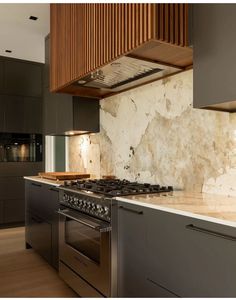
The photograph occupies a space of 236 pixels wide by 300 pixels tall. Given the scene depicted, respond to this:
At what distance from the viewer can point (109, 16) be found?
2.06m

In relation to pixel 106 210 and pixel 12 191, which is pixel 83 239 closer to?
pixel 106 210

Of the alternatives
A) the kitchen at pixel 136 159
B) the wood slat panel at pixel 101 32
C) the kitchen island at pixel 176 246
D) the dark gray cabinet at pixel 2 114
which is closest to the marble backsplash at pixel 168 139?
the kitchen at pixel 136 159

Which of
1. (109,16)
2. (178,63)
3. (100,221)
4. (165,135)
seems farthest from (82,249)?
(109,16)

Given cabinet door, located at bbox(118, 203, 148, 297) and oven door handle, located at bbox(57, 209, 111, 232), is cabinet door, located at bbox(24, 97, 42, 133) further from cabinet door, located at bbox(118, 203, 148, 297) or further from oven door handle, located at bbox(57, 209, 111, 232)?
cabinet door, located at bbox(118, 203, 148, 297)

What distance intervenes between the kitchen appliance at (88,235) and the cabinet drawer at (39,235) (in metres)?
0.40

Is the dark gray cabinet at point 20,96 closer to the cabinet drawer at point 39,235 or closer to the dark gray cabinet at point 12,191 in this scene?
the dark gray cabinet at point 12,191

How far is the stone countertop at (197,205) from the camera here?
4.20 feet

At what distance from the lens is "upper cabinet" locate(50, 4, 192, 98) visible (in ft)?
5.76

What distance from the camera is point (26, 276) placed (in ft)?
9.39

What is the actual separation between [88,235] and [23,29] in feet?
9.37

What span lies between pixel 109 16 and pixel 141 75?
22.8 inches

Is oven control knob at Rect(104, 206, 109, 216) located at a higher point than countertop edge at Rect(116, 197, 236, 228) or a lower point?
lower

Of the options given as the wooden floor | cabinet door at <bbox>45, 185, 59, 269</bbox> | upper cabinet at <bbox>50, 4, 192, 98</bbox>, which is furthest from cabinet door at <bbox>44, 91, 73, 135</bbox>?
the wooden floor

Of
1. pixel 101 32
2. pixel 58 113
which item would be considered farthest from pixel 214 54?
pixel 58 113
